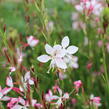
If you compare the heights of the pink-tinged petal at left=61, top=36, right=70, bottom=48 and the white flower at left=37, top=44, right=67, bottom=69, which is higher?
the pink-tinged petal at left=61, top=36, right=70, bottom=48

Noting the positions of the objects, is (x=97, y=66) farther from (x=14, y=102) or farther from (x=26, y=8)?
(x=14, y=102)

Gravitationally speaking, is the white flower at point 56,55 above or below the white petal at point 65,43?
below

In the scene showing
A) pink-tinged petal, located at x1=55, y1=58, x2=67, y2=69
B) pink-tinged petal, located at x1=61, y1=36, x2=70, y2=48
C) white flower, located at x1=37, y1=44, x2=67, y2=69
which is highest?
pink-tinged petal, located at x1=61, y1=36, x2=70, y2=48

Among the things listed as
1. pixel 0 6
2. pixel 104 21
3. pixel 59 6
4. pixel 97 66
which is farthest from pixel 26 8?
pixel 0 6

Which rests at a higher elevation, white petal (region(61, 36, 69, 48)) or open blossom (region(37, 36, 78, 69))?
white petal (region(61, 36, 69, 48))

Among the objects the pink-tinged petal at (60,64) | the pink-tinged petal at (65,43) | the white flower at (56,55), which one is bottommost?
the pink-tinged petal at (60,64)

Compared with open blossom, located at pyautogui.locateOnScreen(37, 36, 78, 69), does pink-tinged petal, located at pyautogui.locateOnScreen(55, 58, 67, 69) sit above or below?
below

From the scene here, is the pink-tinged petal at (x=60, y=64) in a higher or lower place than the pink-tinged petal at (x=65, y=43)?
lower

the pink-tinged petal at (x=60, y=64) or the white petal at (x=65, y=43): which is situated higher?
the white petal at (x=65, y=43)

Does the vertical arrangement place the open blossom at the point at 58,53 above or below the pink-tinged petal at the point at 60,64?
above

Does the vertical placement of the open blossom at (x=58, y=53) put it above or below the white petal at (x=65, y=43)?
below

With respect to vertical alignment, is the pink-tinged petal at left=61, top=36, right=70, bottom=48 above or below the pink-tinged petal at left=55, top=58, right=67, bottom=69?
above
